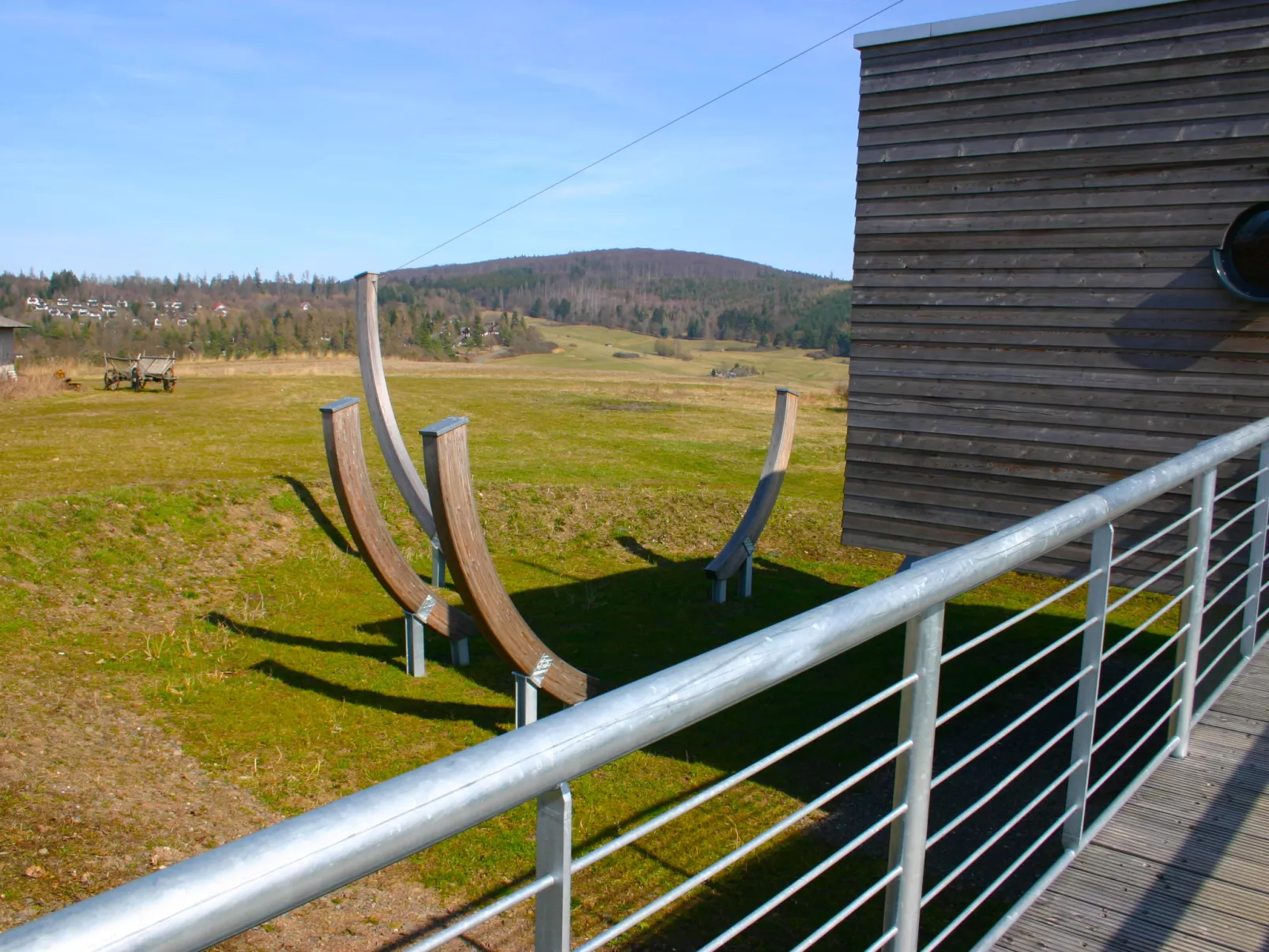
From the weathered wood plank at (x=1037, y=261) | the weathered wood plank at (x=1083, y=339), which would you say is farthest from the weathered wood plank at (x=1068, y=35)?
the weathered wood plank at (x=1083, y=339)

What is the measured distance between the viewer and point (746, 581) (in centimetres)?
1110

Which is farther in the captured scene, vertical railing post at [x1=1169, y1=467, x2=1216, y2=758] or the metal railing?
vertical railing post at [x1=1169, y1=467, x2=1216, y2=758]

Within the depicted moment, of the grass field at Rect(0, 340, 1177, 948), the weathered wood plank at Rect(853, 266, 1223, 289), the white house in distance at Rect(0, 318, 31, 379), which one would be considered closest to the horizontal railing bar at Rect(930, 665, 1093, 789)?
the grass field at Rect(0, 340, 1177, 948)

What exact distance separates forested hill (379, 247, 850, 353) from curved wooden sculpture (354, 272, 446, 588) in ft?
281

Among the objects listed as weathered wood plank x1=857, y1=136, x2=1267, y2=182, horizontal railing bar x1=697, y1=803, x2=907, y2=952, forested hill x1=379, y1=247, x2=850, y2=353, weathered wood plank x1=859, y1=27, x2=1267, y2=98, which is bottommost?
horizontal railing bar x1=697, y1=803, x2=907, y2=952

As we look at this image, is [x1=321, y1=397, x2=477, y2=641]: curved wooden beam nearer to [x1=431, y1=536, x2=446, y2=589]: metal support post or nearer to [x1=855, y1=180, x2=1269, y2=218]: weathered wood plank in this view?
[x1=431, y1=536, x2=446, y2=589]: metal support post

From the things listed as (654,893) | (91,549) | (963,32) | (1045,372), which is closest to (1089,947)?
(654,893)

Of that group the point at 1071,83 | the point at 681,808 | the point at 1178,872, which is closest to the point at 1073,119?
the point at 1071,83

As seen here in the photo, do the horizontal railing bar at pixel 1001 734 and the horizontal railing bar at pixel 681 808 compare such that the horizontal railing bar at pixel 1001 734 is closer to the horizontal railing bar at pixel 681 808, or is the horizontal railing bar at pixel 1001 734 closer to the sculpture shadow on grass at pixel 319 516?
the horizontal railing bar at pixel 681 808

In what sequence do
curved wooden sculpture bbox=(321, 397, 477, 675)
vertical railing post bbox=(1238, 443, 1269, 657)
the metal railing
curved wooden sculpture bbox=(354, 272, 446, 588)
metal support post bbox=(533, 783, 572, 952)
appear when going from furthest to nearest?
curved wooden sculpture bbox=(354, 272, 446, 588)
curved wooden sculpture bbox=(321, 397, 477, 675)
vertical railing post bbox=(1238, 443, 1269, 657)
metal support post bbox=(533, 783, 572, 952)
the metal railing

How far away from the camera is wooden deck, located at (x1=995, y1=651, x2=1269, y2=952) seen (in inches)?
81.4

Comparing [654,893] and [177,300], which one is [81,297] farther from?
[654,893]

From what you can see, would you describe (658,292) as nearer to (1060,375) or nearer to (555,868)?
(1060,375)

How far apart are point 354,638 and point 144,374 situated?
1868 centimetres
